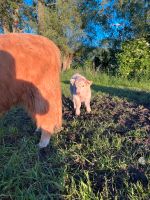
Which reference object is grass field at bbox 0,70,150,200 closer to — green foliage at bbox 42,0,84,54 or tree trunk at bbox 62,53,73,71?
green foliage at bbox 42,0,84,54

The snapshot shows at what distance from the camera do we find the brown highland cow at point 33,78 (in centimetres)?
393

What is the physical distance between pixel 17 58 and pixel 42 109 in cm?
79

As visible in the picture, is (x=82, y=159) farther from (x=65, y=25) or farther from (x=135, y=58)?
(x=65, y=25)

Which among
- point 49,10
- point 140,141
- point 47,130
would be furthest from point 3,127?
point 49,10

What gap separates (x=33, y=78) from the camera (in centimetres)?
404

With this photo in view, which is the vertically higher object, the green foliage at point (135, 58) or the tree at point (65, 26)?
the tree at point (65, 26)

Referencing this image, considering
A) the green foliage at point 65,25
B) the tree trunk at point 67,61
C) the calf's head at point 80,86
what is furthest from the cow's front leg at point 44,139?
the tree trunk at point 67,61

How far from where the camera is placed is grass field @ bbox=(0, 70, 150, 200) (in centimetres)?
280

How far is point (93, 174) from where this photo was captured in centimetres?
308

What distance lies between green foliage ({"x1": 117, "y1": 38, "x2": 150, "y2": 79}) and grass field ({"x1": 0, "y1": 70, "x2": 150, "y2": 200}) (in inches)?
267

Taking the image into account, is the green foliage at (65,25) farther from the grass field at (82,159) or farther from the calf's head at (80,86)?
the grass field at (82,159)

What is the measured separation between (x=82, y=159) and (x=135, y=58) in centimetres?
935

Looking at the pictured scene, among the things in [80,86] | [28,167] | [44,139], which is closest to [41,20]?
[80,86]

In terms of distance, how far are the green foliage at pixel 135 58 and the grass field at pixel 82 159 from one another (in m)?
6.77
